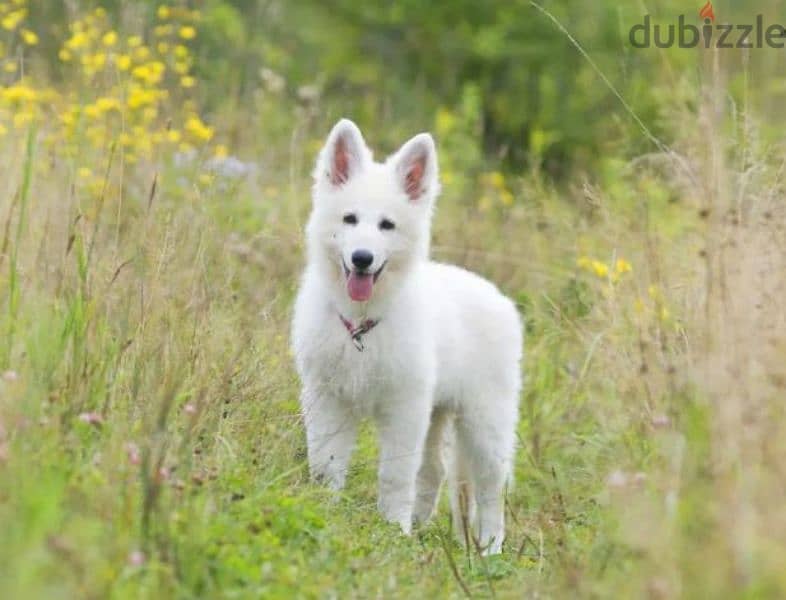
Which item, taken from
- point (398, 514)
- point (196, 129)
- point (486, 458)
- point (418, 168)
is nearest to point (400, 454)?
point (398, 514)

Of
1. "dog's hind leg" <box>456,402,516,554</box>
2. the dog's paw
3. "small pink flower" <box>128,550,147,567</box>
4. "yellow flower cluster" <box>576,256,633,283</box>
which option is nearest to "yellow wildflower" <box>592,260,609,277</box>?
"yellow flower cluster" <box>576,256,633,283</box>

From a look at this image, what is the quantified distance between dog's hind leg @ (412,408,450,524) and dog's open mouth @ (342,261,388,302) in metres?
0.91

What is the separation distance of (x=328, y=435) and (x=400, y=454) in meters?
0.37

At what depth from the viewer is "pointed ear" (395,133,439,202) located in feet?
18.6

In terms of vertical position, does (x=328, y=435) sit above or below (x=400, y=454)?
above

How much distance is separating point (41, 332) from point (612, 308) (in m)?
2.04

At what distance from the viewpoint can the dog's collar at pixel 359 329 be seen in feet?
17.6

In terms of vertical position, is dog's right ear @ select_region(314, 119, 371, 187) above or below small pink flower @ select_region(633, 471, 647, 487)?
above

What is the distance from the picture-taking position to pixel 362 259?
5.36 metres

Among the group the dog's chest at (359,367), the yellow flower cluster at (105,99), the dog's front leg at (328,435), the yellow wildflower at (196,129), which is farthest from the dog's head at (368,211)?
the yellow wildflower at (196,129)

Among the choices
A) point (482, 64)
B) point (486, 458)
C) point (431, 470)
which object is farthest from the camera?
point (482, 64)

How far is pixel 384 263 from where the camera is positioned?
5.49 m

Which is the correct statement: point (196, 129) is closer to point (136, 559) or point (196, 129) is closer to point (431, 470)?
point (431, 470)

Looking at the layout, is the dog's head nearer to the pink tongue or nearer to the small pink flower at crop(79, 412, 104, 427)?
the pink tongue
